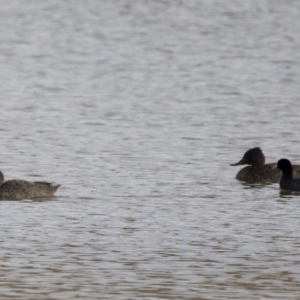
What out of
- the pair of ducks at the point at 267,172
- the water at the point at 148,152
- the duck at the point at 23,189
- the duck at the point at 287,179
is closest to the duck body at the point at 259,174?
the pair of ducks at the point at 267,172

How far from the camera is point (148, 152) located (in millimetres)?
18531

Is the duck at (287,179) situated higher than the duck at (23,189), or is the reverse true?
the duck at (23,189)

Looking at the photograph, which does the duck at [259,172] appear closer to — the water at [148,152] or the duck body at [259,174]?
the duck body at [259,174]

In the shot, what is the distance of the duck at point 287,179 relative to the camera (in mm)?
15891

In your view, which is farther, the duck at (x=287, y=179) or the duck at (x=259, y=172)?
the duck at (x=259, y=172)

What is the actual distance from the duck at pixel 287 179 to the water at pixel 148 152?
0.26 m

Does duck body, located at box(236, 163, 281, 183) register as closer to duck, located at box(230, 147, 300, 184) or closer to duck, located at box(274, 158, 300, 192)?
duck, located at box(230, 147, 300, 184)

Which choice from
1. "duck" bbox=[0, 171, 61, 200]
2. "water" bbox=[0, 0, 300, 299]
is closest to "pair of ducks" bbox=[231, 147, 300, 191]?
"water" bbox=[0, 0, 300, 299]

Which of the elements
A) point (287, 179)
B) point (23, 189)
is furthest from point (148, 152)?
point (23, 189)

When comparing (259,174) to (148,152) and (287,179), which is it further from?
(148,152)

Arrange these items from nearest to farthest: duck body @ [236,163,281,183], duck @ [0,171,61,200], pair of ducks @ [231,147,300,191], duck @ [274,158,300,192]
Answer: duck @ [0,171,61,200] → duck @ [274,158,300,192] → pair of ducks @ [231,147,300,191] → duck body @ [236,163,281,183]

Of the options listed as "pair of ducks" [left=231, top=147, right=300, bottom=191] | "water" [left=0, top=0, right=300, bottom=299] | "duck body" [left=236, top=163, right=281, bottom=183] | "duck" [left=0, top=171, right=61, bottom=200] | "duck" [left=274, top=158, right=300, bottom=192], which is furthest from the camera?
"duck body" [left=236, top=163, right=281, bottom=183]

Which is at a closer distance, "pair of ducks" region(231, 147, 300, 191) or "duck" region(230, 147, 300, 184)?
"pair of ducks" region(231, 147, 300, 191)

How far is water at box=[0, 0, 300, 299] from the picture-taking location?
1092 centimetres
